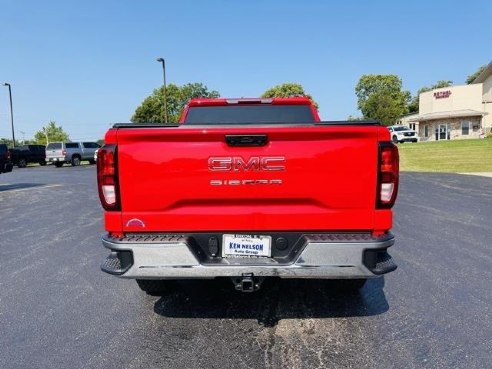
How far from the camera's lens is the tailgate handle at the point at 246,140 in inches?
122

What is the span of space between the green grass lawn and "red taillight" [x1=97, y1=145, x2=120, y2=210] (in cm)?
1984

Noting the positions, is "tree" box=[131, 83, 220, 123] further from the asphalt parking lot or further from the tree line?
the asphalt parking lot

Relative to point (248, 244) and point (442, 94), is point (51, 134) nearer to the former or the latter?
point (442, 94)

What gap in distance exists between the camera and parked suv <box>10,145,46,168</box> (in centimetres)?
3469

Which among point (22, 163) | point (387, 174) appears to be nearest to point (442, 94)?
point (22, 163)

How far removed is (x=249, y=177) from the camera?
10.2 ft

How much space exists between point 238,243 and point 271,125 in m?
0.93

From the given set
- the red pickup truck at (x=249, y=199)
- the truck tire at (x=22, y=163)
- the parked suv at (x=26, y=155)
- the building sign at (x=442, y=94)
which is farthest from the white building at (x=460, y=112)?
the red pickup truck at (x=249, y=199)

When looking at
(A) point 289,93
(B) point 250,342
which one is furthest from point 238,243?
(A) point 289,93

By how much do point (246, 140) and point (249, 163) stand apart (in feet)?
0.56

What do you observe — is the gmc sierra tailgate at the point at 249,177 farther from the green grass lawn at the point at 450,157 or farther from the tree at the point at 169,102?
the tree at the point at 169,102

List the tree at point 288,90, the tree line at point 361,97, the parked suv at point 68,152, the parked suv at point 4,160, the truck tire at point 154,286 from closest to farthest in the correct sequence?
the truck tire at point 154,286
the parked suv at point 4,160
the parked suv at point 68,152
the tree line at point 361,97
the tree at point 288,90

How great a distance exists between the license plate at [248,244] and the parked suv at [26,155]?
36.1 meters

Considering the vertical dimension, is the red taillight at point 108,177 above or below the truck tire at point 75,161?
above
